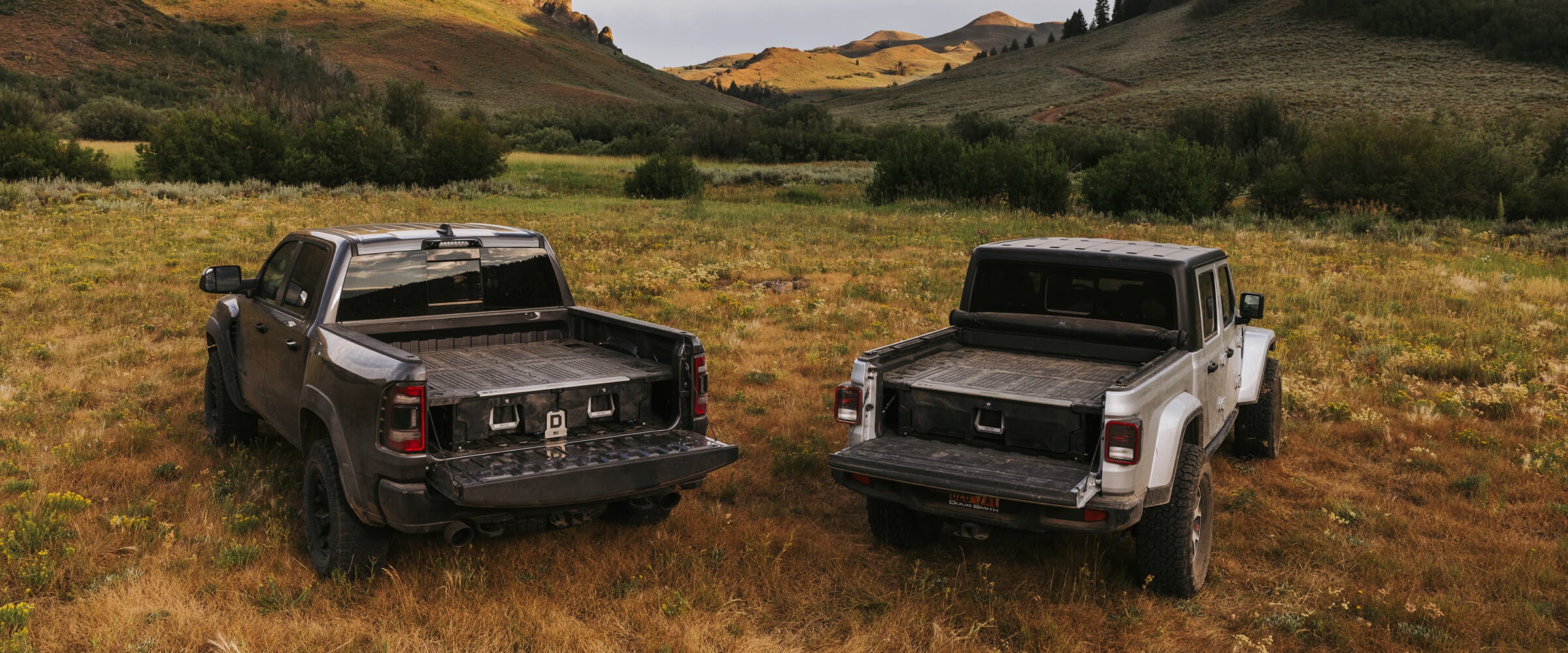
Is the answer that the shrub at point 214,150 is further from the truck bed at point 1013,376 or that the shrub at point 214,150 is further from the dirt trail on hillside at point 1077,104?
the dirt trail on hillside at point 1077,104

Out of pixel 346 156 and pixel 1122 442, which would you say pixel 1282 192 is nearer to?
pixel 1122 442

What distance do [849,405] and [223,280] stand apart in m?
4.29

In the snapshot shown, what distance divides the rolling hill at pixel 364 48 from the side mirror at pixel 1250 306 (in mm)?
103704

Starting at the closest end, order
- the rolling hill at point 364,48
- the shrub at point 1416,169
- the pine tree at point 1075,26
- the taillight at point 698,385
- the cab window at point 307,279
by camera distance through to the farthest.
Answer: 1. the taillight at point 698,385
2. the cab window at point 307,279
3. the shrub at point 1416,169
4. the rolling hill at point 364,48
5. the pine tree at point 1075,26

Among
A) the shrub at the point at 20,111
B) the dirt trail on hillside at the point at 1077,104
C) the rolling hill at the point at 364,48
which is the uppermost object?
the rolling hill at the point at 364,48

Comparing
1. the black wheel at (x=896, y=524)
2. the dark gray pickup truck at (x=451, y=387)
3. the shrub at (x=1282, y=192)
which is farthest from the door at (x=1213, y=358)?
the shrub at (x=1282, y=192)

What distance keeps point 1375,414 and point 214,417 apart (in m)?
Result: 9.95

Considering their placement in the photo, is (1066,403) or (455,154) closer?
(1066,403)

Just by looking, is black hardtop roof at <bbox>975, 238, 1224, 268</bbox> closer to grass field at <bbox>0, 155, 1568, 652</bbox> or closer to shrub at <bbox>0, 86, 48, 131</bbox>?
grass field at <bbox>0, 155, 1568, 652</bbox>

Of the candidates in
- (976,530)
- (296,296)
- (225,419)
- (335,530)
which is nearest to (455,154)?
(225,419)

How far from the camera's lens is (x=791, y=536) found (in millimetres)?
5410

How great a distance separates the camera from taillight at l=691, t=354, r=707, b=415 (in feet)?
16.5

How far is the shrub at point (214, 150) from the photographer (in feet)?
99.7

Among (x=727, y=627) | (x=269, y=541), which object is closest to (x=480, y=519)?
(x=727, y=627)
